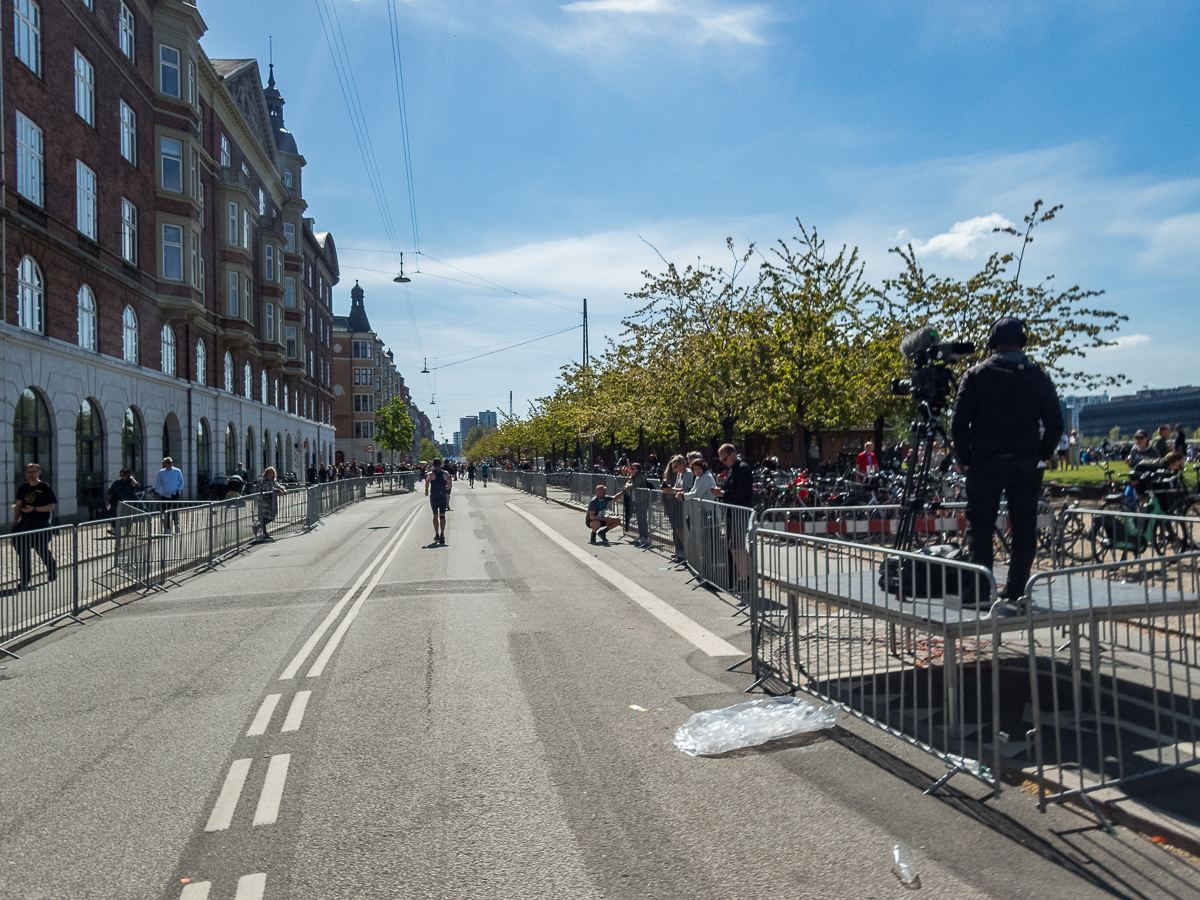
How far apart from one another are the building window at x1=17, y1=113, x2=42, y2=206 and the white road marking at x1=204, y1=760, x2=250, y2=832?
2210 centimetres

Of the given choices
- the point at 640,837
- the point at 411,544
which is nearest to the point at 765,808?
the point at 640,837

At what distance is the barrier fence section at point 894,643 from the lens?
4.60 meters

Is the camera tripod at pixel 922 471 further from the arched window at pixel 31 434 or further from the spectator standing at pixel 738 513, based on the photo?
the arched window at pixel 31 434

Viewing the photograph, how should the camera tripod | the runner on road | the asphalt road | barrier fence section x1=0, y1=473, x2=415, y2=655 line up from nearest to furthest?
1. the asphalt road
2. the camera tripod
3. barrier fence section x1=0, y1=473, x2=415, y2=655
4. the runner on road

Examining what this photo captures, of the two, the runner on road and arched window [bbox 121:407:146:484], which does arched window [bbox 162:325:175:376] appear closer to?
arched window [bbox 121:407:146:484]

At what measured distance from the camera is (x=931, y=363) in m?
6.29

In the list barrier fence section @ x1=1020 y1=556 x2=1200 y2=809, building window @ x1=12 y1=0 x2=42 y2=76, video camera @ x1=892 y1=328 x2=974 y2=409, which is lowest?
barrier fence section @ x1=1020 y1=556 x2=1200 y2=809

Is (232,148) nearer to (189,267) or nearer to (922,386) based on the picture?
(189,267)

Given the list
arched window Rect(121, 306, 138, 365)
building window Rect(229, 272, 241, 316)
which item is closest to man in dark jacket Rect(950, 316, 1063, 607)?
arched window Rect(121, 306, 138, 365)

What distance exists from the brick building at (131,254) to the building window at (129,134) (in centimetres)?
7

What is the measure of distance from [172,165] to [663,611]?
30083mm

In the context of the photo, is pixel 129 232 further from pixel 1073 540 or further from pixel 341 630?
pixel 1073 540

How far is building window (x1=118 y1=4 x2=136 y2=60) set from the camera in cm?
2842

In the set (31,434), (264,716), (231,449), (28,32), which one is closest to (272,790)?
(264,716)
